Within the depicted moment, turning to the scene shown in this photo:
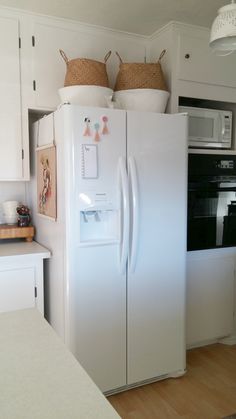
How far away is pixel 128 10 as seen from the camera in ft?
7.48

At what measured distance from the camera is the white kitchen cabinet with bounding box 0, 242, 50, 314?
2.20 metres

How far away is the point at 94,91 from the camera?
2.24 m

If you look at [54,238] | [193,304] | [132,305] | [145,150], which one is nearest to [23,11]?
[145,150]

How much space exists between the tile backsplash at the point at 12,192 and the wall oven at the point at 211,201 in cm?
128

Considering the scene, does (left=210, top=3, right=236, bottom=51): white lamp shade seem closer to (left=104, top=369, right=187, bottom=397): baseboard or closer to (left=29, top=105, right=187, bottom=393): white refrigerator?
(left=29, top=105, right=187, bottom=393): white refrigerator

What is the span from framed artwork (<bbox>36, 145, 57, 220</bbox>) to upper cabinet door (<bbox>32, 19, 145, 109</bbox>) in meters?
0.40

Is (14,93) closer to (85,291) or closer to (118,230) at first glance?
(118,230)

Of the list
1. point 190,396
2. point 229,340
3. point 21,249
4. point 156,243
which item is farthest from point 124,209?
point 229,340

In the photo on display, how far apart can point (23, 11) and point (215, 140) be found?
5.27 ft

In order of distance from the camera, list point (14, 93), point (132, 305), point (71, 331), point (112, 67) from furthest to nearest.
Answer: point (112, 67)
point (14, 93)
point (132, 305)
point (71, 331)

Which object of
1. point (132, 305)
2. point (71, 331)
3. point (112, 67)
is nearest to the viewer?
point (71, 331)

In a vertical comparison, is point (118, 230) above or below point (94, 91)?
below

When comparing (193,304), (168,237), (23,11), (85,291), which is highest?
(23,11)

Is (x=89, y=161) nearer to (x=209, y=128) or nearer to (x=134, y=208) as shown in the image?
(x=134, y=208)
